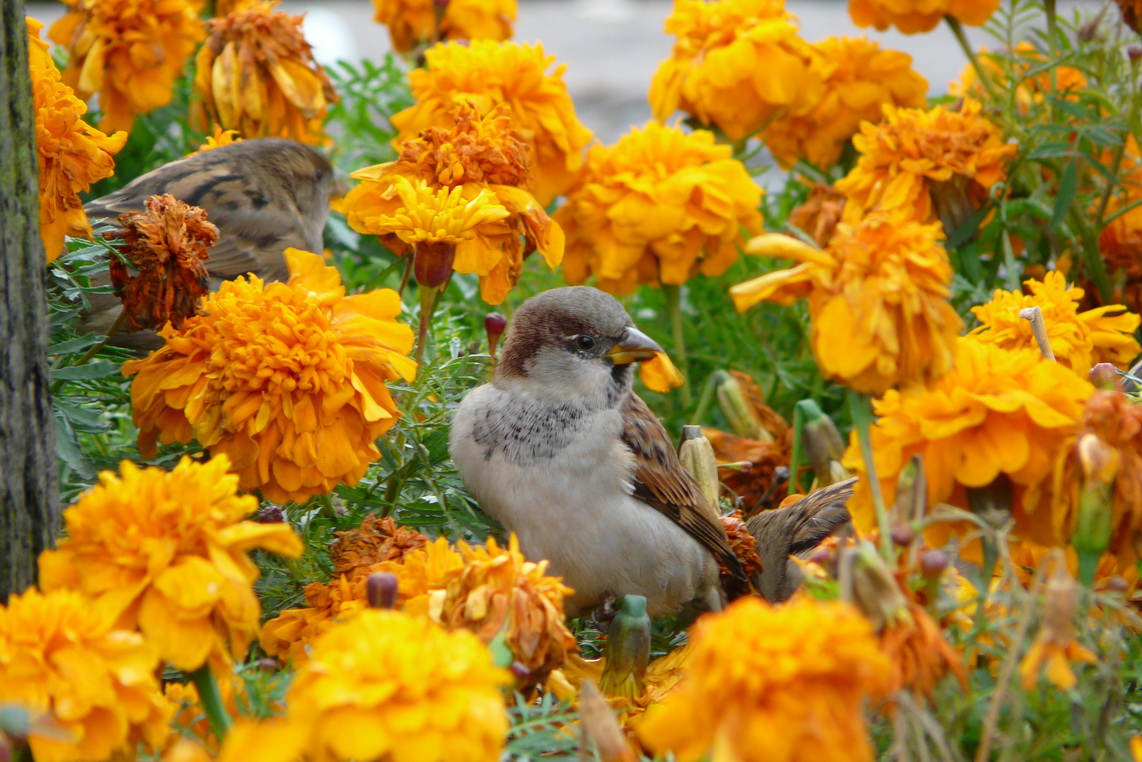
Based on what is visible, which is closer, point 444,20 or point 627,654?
point 627,654

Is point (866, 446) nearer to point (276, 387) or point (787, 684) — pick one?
point (787, 684)

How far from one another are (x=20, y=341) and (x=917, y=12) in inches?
65.9

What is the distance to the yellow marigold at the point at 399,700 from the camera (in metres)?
0.74

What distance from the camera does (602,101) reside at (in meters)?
7.50

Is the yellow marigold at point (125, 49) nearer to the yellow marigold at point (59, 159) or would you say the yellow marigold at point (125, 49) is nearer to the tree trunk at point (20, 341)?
the yellow marigold at point (59, 159)

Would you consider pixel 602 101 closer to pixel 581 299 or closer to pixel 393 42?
pixel 393 42

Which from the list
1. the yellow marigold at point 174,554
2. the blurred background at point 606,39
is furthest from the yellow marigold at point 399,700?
the blurred background at point 606,39

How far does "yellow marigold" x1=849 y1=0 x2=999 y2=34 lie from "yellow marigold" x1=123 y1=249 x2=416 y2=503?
1.29m

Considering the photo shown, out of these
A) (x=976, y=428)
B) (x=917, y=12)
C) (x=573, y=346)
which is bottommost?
(x=573, y=346)

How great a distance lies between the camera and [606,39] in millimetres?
9305

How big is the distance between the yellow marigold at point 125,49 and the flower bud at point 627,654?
1.35 meters

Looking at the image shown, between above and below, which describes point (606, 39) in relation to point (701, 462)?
below

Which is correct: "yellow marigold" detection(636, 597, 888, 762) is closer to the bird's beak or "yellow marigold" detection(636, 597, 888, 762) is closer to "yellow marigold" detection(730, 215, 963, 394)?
"yellow marigold" detection(730, 215, 963, 394)

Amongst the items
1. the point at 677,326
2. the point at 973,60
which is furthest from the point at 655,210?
the point at 973,60
